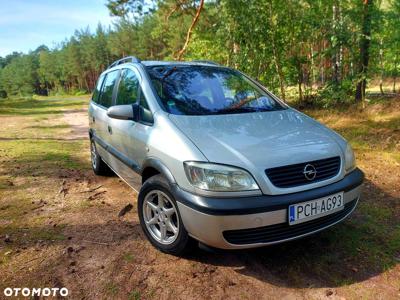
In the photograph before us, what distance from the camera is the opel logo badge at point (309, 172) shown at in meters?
2.62

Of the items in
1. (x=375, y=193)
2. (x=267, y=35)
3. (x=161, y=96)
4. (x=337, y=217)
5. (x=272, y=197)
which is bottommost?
(x=375, y=193)

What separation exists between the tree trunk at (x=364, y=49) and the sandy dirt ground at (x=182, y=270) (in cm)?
630

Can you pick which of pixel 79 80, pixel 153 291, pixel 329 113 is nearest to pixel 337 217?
pixel 153 291

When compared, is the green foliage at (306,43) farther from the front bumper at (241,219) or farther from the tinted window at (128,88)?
the front bumper at (241,219)

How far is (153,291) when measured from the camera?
8.53 ft

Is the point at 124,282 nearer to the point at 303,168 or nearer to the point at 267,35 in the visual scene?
the point at 303,168

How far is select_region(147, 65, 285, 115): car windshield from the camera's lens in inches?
133

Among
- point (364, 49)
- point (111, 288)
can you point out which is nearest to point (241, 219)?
point (111, 288)

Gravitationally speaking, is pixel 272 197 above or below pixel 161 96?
below

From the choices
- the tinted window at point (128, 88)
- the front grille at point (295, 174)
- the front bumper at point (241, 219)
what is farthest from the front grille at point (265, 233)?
the tinted window at point (128, 88)

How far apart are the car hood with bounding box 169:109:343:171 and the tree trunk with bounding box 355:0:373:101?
5.86m

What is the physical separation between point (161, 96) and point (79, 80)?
3067 inches

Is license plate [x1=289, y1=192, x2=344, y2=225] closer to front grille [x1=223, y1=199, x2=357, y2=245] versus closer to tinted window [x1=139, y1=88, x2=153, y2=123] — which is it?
front grille [x1=223, y1=199, x2=357, y2=245]

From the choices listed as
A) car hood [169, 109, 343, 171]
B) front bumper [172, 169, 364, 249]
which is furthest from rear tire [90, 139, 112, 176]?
front bumper [172, 169, 364, 249]
